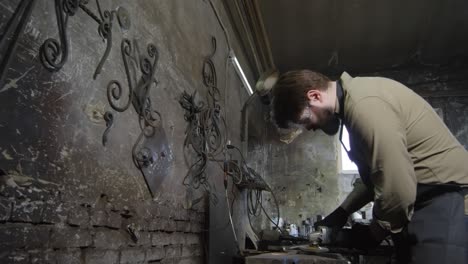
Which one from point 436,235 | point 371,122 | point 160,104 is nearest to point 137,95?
point 160,104

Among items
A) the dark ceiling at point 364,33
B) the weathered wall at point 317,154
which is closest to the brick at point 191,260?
the weathered wall at point 317,154

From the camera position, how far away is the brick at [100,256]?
1.05 metres

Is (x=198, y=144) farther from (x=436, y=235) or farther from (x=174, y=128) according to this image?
(x=436, y=235)

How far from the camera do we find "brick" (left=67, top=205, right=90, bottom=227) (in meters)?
0.99

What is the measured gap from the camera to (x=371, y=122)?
1263mm

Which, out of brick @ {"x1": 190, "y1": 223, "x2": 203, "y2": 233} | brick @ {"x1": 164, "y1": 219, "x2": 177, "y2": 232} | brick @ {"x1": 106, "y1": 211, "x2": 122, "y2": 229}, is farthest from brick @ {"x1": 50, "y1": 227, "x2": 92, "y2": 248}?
brick @ {"x1": 190, "y1": 223, "x2": 203, "y2": 233}

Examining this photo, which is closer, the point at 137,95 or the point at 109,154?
the point at 109,154

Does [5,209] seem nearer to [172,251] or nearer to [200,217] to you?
[172,251]

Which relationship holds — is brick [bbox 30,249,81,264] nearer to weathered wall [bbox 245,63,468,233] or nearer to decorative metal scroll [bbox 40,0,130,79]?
decorative metal scroll [bbox 40,0,130,79]

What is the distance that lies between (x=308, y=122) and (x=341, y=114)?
175mm

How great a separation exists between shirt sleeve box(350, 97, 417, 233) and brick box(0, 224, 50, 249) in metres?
1.10

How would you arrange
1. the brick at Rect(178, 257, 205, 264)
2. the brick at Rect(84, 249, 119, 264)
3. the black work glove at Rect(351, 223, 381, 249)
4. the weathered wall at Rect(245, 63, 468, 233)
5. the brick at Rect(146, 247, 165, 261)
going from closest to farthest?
the brick at Rect(84, 249, 119, 264) < the brick at Rect(146, 247, 165, 261) < the brick at Rect(178, 257, 205, 264) < the black work glove at Rect(351, 223, 381, 249) < the weathered wall at Rect(245, 63, 468, 233)

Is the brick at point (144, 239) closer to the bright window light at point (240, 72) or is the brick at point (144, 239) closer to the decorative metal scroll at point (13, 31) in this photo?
the decorative metal scroll at point (13, 31)

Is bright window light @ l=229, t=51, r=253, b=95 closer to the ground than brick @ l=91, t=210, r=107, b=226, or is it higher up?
higher up
